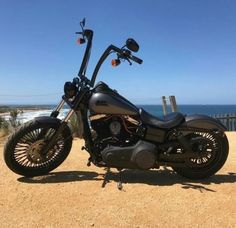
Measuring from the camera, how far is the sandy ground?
3.90 meters

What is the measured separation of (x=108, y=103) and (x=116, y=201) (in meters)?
1.33

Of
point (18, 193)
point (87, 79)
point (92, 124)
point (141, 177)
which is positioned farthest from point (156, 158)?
point (18, 193)

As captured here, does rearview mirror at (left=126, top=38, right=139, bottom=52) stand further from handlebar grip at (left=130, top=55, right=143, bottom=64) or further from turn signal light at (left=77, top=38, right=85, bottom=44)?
turn signal light at (left=77, top=38, right=85, bottom=44)

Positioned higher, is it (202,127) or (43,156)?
(202,127)

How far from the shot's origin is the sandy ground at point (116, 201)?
3.90 metres

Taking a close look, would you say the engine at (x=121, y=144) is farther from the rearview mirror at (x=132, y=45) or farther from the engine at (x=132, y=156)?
the rearview mirror at (x=132, y=45)

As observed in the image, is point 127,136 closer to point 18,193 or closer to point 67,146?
point 67,146

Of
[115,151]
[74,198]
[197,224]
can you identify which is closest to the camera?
[197,224]

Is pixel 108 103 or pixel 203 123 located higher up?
pixel 108 103

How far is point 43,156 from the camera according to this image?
5.39m

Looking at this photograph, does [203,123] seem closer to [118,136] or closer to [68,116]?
[118,136]

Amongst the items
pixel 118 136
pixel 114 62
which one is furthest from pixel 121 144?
pixel 114 62

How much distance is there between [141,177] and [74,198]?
134 cm

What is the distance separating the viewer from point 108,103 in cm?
503
